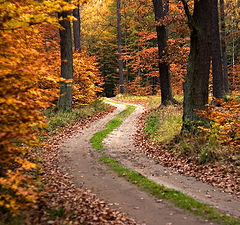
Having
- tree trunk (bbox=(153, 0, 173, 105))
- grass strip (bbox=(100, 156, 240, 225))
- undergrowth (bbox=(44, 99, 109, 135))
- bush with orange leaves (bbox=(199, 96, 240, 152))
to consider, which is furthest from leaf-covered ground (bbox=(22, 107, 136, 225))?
tree trunk (bbox=(153, 0, 173, 105))

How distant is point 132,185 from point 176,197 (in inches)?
53.0

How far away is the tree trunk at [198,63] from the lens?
9633mm

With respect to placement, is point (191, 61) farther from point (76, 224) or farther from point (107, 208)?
point (76, 224)

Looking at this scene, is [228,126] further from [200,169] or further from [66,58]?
[66,58]

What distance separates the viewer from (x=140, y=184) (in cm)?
693

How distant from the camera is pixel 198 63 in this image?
982cm

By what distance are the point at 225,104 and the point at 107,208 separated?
5.65m

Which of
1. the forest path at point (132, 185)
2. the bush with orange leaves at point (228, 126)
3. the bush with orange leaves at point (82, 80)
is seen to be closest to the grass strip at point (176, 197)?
the forest path at point (132, 185)

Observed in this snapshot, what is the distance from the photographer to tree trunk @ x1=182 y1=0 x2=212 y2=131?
9.63 metres

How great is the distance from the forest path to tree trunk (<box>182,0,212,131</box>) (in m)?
2.68

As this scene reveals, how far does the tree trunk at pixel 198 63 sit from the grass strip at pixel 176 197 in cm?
356

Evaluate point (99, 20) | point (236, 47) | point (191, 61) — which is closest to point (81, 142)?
point (191, 61)

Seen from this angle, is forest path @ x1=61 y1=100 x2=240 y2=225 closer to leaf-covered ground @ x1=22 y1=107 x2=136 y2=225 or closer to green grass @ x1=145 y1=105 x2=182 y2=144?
leaf-covered ground @ x1=22 y1=107 x2=136 y2=225

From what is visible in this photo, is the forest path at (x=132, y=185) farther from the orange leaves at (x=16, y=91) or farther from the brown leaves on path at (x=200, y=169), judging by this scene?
the orange leaves at (x=16, y=91)
